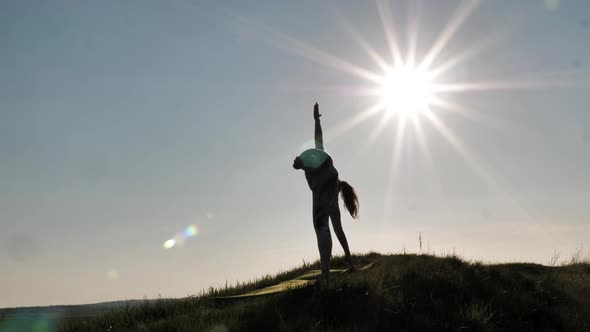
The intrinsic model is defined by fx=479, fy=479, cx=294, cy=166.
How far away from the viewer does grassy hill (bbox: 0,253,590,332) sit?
6.23 meters

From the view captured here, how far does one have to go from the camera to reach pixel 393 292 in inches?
294

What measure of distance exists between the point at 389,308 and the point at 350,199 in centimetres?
488

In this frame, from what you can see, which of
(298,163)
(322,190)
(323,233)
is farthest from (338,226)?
(298,163)

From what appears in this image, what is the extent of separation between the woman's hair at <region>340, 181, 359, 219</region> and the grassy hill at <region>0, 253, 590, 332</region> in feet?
6.97

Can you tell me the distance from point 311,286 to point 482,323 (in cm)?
252

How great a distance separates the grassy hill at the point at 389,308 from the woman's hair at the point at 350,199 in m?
2.12

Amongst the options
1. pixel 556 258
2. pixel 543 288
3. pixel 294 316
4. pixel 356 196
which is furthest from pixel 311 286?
pixel 556 258

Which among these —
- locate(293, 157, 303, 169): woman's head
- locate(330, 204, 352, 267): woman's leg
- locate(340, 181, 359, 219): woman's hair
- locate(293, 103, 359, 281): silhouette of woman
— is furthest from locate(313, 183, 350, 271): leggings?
locate(340, 181, 359, 219): woman's hair

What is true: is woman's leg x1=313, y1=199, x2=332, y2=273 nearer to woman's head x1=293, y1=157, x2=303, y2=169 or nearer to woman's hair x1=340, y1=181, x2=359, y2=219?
woman's head x1=293, y1=157, x2=303, y2=169

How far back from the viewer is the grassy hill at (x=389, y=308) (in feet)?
20.5

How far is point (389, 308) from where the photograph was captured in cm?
673

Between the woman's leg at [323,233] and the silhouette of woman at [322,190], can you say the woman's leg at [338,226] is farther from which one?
the woman's leg at [323,233]

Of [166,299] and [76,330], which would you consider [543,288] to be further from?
[76,330]

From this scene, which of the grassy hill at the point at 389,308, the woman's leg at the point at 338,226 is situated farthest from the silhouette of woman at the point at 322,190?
the grassy hill at the point at 389,308
